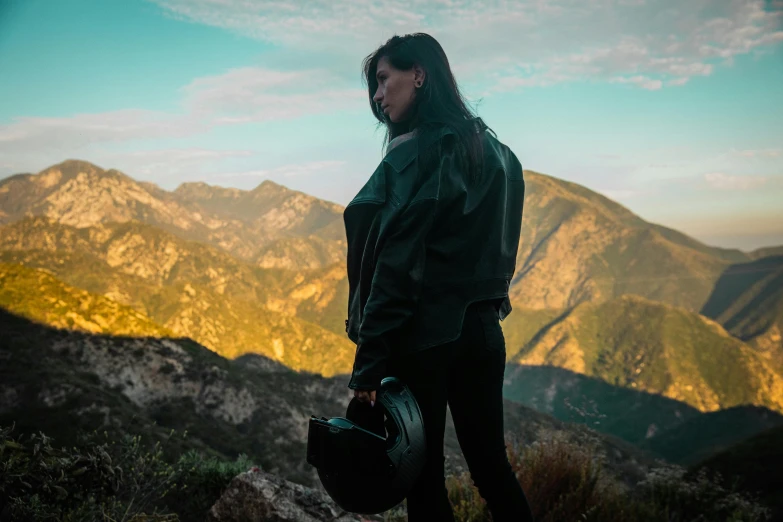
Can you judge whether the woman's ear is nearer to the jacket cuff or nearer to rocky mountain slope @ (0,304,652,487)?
the jacket cuff

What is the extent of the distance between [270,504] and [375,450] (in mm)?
1810

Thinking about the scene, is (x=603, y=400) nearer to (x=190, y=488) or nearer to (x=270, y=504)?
(x=190, y=488)

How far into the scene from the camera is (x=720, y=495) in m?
4.95

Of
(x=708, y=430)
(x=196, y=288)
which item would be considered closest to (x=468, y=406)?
(x=196, y=288)

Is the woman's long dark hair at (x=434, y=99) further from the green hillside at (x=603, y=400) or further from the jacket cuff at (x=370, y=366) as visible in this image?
the green hillside at (x=603, y=400)

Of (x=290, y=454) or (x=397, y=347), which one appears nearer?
(x=397, y=347)

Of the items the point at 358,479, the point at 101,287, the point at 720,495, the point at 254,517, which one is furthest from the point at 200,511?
the point at 101,287

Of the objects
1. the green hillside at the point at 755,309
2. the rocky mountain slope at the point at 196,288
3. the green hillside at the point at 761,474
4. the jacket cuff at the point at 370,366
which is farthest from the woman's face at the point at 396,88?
the green hillside at the point at 755,309

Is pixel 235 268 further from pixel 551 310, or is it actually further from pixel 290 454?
pixel 290 454

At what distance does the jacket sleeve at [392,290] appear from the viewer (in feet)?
5.77

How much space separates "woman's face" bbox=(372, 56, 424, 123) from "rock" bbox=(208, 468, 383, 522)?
2.51 meters

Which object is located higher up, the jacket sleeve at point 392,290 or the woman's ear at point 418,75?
the woman's ear at point 418,75

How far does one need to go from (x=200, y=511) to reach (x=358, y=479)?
326 cm

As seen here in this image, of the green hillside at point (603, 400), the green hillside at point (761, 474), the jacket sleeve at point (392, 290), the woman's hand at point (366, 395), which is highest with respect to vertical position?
the jacket sleeve at point (392, 290)
